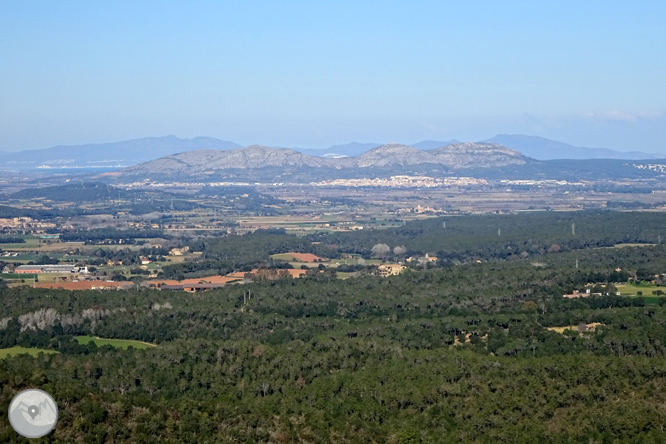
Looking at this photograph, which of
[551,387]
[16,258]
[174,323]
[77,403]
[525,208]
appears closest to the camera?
[77,403]

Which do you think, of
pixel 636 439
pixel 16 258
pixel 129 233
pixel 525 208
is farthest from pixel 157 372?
pixel 525 208

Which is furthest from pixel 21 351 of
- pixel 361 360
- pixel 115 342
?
pixel 361 360

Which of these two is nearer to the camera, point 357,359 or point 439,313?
point 357,359

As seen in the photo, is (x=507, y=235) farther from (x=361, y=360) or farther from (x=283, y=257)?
(x=361, y=360)

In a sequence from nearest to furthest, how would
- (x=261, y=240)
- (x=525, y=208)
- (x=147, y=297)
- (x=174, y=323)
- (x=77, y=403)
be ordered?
(x=77, y=403)
(x=174, y=323)
(x=147, y=297)
(x=261, y=240)
(x=525, y=208)

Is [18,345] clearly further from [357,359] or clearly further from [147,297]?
[357,359]
